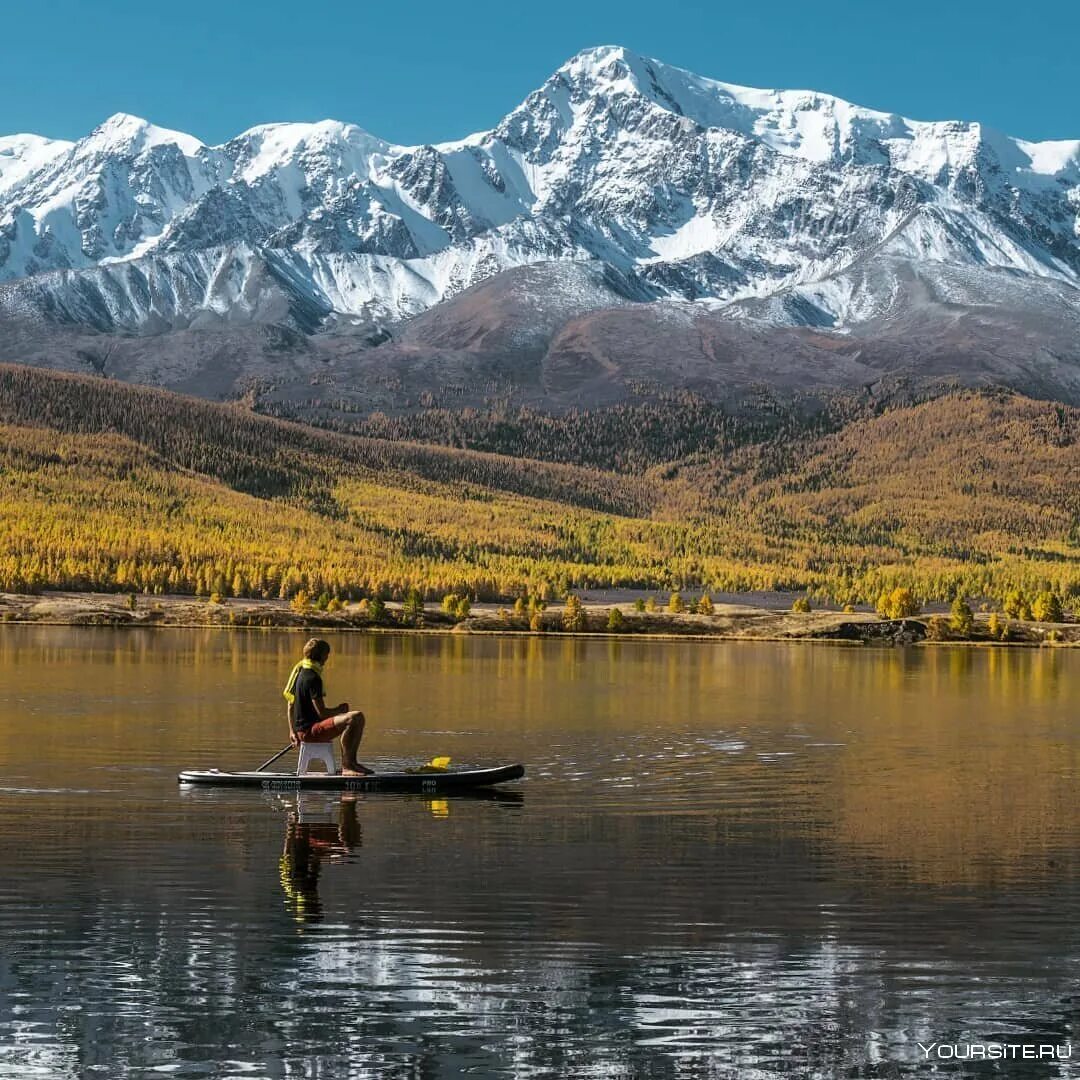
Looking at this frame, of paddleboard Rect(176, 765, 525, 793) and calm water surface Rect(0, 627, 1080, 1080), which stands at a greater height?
paddleboard Rect(176, 765, 525, 793)

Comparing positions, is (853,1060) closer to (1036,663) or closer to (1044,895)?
(1044,895)

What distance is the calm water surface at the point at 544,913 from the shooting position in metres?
28.6

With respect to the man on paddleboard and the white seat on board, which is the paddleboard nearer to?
the white seat on board

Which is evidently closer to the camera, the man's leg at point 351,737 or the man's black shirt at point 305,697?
the man's black shirt at point 305,697

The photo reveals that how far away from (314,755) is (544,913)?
17.6 metres

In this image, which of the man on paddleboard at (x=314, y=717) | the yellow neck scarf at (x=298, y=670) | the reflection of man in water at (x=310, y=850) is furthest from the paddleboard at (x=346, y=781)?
the yellow neck scarf at (x=298, y=670)

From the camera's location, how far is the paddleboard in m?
54.0

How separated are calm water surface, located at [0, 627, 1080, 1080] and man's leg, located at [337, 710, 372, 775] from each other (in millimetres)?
1100

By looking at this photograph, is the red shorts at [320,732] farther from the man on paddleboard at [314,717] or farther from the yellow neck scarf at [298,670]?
the yellow neck scarf at [298,670]

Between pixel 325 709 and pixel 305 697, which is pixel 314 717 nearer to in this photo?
pixel 325 709

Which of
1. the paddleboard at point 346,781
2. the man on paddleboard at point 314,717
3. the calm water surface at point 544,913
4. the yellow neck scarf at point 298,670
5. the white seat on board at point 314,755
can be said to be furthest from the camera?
the paddleboard at point 346,781

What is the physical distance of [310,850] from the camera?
147ft

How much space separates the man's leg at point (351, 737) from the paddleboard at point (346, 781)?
594 mm

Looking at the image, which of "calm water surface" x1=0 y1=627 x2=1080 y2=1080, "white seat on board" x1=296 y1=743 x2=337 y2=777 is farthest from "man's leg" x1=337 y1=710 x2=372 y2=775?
"calm water surface" x1=0 y1=627 x2=1080 y2=1080
